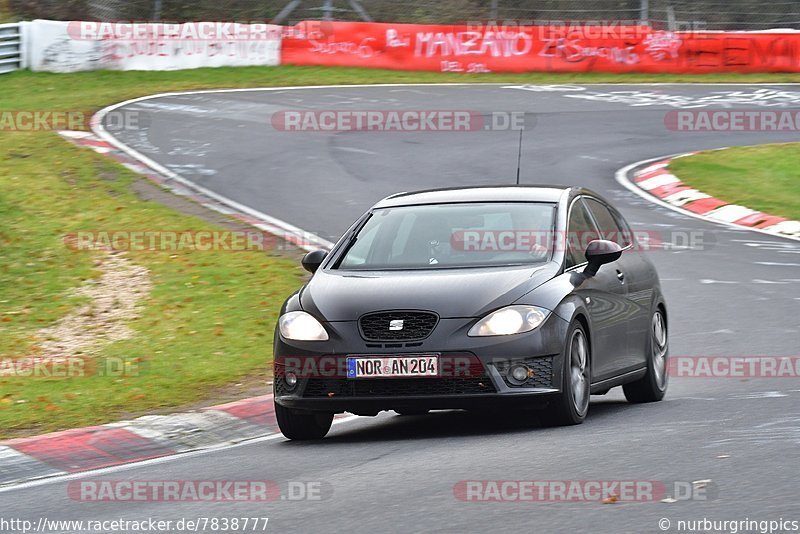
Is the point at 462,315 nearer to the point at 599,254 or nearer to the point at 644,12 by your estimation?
the point at 599,254

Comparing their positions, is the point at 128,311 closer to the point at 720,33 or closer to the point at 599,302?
the point at 599,302

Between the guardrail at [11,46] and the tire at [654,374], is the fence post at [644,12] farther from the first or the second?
the tire at [654,374]

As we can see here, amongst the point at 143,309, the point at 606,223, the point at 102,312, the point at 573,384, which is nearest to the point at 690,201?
the point at 143,309

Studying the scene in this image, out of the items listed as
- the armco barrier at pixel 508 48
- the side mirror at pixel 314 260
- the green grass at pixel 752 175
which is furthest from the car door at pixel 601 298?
the armco barrier at pixel 508 48

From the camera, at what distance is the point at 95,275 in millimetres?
14953

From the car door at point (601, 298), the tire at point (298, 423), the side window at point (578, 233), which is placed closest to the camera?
the tire at point (298, 423)

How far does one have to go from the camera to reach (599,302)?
31.0 feet

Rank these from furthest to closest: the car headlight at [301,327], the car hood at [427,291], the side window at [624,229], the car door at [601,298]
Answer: the side window at [624,229], the car door at [601,298], the car headlight at [301,327], the car hood at [427,291]

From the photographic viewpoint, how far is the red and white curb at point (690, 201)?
18709 mm

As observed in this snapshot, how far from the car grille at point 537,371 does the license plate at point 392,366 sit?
39cm

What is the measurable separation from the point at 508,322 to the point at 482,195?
158cm

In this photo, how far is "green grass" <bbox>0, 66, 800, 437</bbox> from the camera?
10.7 meters

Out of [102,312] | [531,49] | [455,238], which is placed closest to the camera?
[455,238]

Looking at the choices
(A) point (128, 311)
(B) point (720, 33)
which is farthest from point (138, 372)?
(B) point (720, 33)
